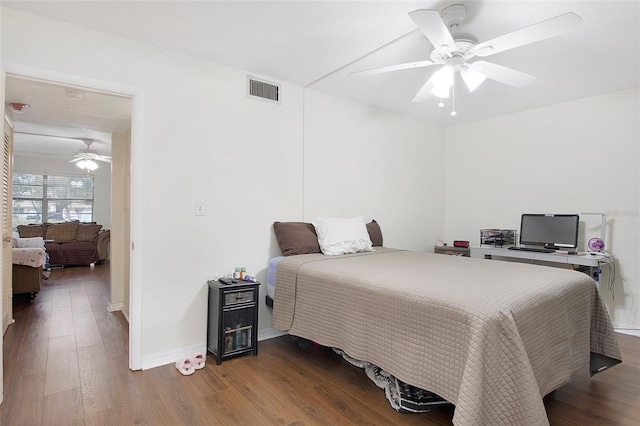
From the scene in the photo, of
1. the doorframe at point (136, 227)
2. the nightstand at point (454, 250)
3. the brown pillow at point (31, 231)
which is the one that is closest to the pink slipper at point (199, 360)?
the doorframe at point (136, 227)

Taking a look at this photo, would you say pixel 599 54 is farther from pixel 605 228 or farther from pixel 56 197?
pixel 56 197

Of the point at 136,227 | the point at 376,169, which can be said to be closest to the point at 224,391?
the point at 136,227

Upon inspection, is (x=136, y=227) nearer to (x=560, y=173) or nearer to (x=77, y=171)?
(x=560, y=173)

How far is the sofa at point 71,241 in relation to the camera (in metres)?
6.79

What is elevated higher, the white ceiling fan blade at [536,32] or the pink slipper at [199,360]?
the white ceiling fan blade at [536,32]

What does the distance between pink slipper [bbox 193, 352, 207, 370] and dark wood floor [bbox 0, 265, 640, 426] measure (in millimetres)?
52

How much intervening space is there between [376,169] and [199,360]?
9.05 ft

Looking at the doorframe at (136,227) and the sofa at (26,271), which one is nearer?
the doorframe at (136,227)

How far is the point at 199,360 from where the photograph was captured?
8.60 ft

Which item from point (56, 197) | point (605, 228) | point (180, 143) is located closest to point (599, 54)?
point (605, 228)

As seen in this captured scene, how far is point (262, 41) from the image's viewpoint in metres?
2.55

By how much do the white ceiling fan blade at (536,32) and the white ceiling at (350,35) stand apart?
295 mm

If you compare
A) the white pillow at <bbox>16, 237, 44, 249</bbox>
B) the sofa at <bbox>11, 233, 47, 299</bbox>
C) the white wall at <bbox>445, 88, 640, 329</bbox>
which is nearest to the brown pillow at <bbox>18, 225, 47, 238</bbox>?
the white pillow at <bbox>16, 237, 44, 249</bbox>

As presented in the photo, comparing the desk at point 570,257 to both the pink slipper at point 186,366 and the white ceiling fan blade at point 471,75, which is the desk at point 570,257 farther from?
the pink slipper at point 186,366
